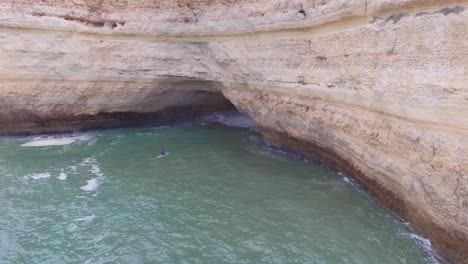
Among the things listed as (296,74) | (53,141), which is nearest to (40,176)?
(53,141)

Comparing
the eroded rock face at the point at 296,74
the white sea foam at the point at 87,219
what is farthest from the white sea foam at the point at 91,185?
the eroded rock face at the point at 296,74

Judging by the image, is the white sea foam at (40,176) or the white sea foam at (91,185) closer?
the white sea foam at (91,185)

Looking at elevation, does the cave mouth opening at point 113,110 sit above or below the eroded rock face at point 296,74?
below

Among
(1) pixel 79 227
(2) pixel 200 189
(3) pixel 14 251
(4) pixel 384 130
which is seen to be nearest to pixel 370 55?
(4) pixel 384 130

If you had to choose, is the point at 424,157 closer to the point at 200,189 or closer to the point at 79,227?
the point at 200,189

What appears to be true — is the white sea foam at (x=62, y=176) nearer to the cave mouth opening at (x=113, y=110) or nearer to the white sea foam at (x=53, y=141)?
the white sea foam at (x=53, y=141)

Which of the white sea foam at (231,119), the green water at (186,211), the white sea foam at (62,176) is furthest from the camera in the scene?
the white sea foam at (231,119)
